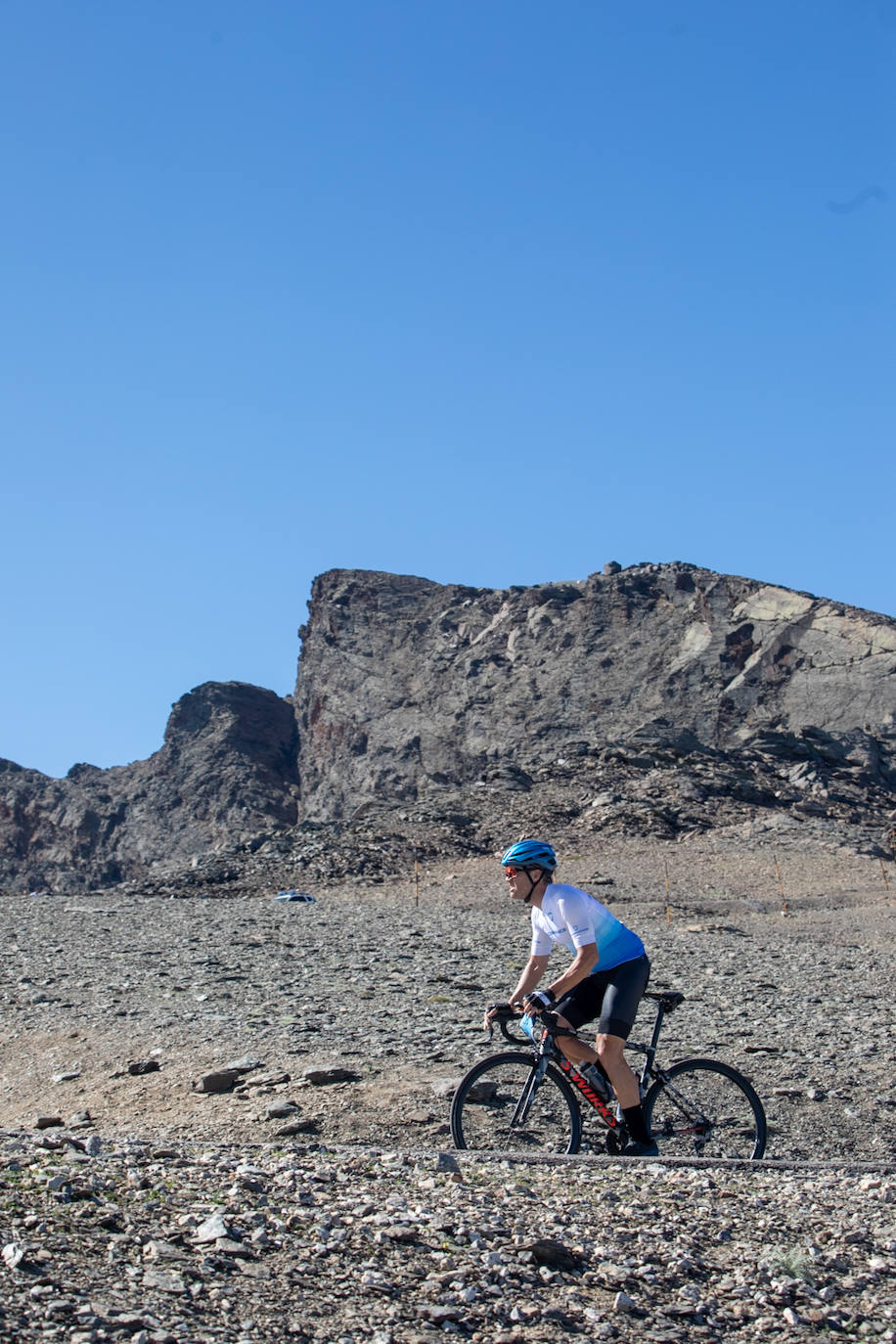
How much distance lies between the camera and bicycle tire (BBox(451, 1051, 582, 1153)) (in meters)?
6.78

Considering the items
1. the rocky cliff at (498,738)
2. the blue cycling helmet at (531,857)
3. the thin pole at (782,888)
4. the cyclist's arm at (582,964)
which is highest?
the rocky cliff at (498,738)

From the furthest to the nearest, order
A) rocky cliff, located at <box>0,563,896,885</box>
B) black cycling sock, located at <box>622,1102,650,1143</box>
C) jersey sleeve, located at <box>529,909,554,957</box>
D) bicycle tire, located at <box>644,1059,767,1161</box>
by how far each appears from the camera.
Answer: rocky cliff, located at <box>0,563,896,885</box>
bicycle tire, located at <box>644,1059,767,1161</box>
jersey sleeve, located at <box>529,909,554,957</box>
black cycling sock, located at <box>622,1102,650,1143</box>

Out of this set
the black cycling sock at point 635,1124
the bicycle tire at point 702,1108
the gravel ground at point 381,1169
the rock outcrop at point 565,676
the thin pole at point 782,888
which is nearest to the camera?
the gravel ground at point 381,1169

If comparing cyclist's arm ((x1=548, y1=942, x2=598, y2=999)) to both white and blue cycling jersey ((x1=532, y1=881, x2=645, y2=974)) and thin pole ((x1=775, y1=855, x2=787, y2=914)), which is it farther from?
A: thin pole ((x1=775, y1=855, x2=787, y2=914))

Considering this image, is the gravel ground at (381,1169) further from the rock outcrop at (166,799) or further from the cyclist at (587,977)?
the rock outcrop at (166,799)

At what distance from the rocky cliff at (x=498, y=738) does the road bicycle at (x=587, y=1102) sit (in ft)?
107

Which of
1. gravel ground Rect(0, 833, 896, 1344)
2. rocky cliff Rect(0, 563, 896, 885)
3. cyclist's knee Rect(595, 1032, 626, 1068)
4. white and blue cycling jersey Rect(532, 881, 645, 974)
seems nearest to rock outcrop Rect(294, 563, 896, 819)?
rocky cliff Rect(0, 563, 896, 885)

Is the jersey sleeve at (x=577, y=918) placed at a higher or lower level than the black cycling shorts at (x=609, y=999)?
higher

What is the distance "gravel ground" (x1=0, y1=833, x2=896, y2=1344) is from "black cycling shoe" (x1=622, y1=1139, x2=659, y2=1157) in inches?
10.4

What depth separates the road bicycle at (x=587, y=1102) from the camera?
6.76 meters

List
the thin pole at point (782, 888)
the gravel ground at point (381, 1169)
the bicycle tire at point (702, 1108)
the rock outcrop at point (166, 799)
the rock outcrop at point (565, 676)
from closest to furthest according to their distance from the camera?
1. the gravel ground at point (381, 1169)
2. the bicycle tire at point (702, 1108)
3. the thin pole at point (782, 888)
4. the rock outcrop at point (565, 676)
5. the rock outcrop at point (166, 799)

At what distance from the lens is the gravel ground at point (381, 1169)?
4273 mm

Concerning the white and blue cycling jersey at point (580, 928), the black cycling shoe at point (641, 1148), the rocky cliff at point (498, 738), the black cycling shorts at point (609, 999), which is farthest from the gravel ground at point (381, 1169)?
the rocky cliff at point (498, 738)

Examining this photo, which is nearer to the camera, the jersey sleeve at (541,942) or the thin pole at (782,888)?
the jersey sleeve at (541,942)
